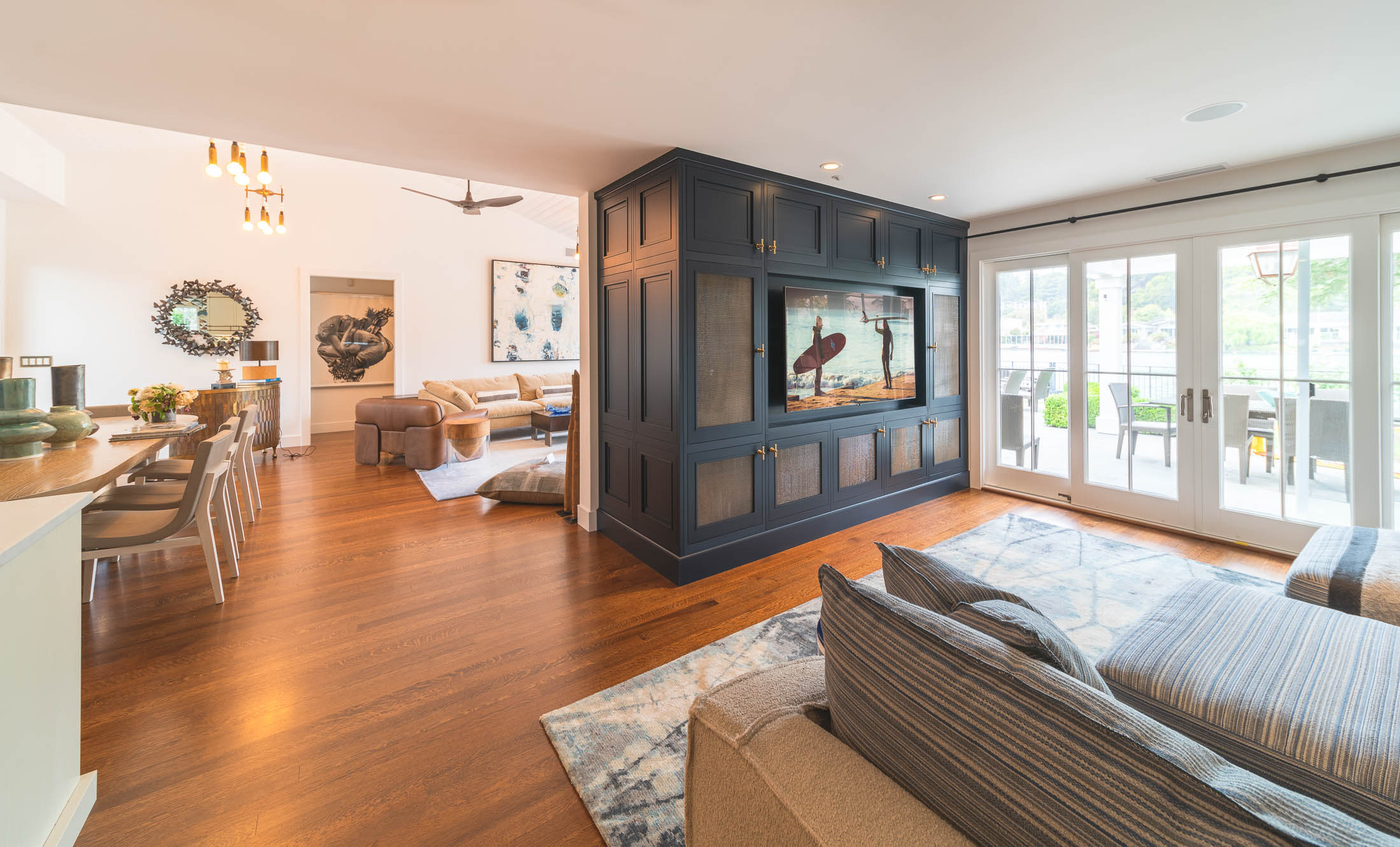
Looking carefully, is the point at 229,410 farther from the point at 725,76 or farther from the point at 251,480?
the point at 725,76

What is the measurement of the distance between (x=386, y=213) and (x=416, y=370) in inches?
88.3

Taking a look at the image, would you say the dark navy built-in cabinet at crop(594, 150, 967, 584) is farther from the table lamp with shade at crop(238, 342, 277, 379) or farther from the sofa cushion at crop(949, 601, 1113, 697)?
the table lamp with shade at crop(238, 342, 277, 379)

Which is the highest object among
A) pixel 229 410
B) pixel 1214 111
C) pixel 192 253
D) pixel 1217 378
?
pixel 192 253

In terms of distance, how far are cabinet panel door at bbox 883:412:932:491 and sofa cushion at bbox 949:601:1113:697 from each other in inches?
136

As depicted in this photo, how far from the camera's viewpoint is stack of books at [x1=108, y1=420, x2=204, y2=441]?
3166mm

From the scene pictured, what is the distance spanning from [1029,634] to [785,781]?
42 cm

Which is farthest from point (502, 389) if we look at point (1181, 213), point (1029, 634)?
point (1029, 634)

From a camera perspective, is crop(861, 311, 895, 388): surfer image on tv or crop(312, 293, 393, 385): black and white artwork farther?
crop(312, 293, 393, 385): black and white artwork

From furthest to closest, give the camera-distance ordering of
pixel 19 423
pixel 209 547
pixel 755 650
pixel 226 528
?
pixel 226 528 → pixel 209 547 → pixel 19 423 → pixel 755 650

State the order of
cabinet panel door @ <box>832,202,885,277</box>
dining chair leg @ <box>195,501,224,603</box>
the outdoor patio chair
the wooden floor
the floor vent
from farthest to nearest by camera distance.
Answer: the outdoor patio chair, cabinet panel door @ <box>832,202,885,277</box>, the floor vent, dining chair leg @ <box>195,501,224,603</box>, the wooden floor

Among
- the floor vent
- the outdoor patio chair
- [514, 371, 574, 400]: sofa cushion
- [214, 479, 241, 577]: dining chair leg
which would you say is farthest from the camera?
[514, 371, 574, 400]: sofa cushion

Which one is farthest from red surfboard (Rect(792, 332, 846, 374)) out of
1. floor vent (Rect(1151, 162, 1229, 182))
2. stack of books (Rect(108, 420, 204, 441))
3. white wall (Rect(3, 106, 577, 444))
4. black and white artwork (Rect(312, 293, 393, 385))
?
black and white artwork (Rect(312, 293, 393, 385))

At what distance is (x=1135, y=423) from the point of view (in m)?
4.12

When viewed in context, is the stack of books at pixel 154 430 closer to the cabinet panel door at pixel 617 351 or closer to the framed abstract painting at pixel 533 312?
the cabinet panel door at pixel 617 351
